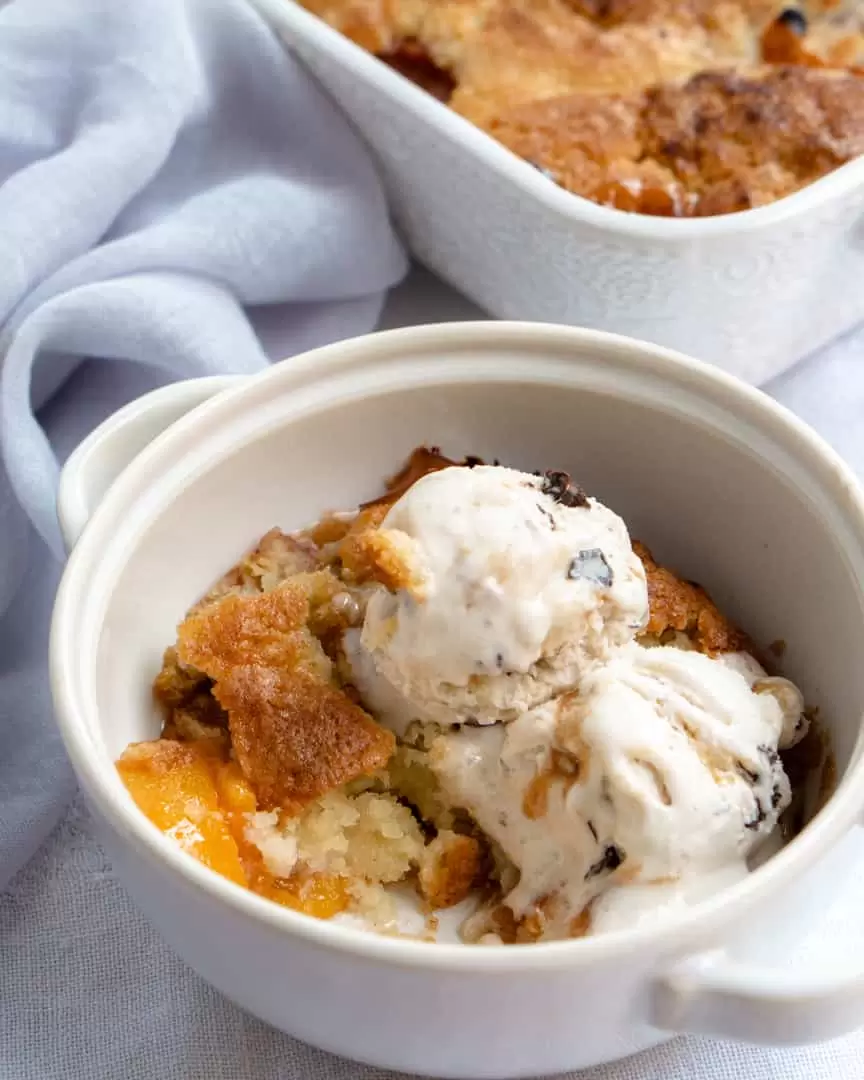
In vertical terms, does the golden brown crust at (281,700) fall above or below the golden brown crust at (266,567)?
above

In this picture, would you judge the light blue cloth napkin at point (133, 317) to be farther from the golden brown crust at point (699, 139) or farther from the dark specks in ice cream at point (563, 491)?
the dark specks in ice cream at point (563, 491)

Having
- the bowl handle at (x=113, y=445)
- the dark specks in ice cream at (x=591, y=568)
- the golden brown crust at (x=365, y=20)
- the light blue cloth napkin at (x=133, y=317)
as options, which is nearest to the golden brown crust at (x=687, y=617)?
the dark specks in ice cream at (x=591, y=568)

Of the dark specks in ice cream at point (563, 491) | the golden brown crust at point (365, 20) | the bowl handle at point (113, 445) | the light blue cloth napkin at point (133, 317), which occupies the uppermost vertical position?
the dark specks in ice cream at point (563, 491)

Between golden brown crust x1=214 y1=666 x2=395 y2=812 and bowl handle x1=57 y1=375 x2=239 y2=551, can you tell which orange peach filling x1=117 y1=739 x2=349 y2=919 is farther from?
bowl handle x1=57 y1=375 x2=239 y2=551

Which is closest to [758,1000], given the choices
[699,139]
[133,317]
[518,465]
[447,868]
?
[447,868]

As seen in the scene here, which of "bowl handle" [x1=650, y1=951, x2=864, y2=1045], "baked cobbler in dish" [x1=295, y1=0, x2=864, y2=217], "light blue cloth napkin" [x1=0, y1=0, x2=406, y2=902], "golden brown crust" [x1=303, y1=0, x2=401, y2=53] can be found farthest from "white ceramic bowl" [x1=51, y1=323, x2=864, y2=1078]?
"golden brown crust" [x1=303, y1=0, x2=401, y2=53]

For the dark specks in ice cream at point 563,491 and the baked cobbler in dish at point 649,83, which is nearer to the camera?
the dark specks in ice cream at point 563,491

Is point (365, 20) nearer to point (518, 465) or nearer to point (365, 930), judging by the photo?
point (518, 465)
